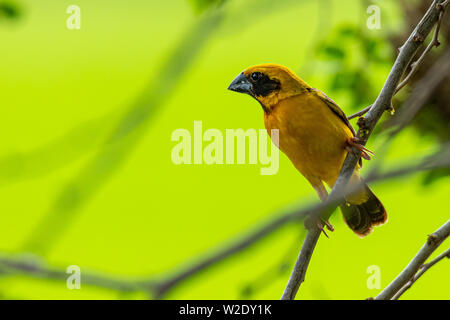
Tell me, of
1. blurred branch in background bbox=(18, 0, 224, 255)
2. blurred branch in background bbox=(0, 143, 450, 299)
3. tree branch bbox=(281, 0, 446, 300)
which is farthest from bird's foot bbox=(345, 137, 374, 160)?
blurred branch in background bbox=(0, 143, 450, 299)

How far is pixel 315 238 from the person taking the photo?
1451 millimetres

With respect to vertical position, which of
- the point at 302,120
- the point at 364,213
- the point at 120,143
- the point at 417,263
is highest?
the point at 302,120

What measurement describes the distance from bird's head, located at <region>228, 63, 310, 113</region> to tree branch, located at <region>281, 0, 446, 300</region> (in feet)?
2.85

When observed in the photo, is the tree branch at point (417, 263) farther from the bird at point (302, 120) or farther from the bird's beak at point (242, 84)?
the bird's beak at point (242, 84)

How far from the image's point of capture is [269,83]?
8.00 feet

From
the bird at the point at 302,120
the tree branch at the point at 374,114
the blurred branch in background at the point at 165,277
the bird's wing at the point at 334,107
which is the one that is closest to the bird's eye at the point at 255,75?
the bird at the point at 302,120

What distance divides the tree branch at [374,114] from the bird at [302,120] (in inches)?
28.9

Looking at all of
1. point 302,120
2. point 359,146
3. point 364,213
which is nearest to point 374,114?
point 359,146

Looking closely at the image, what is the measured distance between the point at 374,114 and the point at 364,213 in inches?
46.4

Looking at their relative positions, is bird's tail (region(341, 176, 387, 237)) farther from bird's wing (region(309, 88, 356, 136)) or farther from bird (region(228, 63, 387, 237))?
bird's wing (region(309, 88, 356, 136))

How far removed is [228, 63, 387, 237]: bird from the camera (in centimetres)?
234

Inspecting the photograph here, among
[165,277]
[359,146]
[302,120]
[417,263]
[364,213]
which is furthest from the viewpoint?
[364,213]

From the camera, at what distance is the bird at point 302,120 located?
2.34 meters

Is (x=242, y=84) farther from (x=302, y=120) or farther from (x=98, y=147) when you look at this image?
(x=98, y=147)
